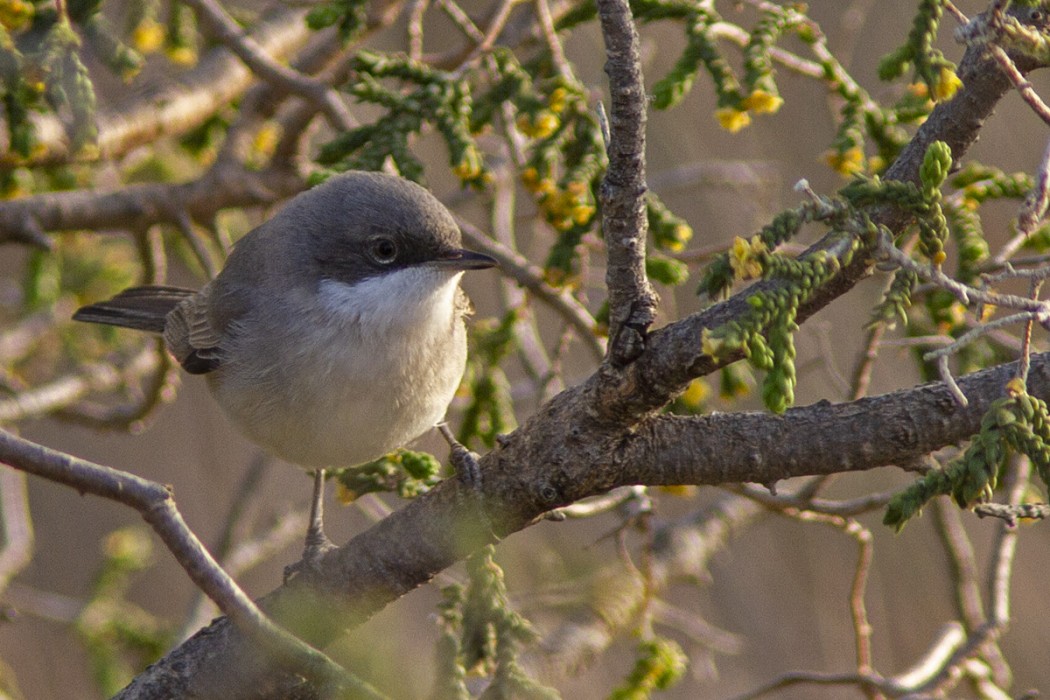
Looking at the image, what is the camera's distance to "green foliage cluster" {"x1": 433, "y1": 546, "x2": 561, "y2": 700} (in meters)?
2.43

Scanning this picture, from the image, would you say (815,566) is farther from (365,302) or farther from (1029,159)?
(365,302)

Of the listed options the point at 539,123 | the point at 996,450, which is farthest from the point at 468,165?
the point at 996,450

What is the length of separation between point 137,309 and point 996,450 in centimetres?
342

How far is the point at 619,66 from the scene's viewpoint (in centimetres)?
193

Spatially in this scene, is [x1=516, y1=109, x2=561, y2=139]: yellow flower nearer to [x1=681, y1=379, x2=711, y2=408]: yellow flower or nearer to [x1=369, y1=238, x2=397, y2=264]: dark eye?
[x1=369, y1=238, x2=397, y2=264]: dark eye

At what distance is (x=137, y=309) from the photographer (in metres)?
4.28

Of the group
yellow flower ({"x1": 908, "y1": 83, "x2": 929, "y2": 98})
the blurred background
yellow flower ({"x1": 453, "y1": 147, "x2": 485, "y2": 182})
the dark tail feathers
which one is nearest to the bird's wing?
the dark tail feathers

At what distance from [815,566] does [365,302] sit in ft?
14.1

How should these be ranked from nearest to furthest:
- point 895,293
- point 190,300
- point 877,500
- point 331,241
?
point 895,293
point 877,500
point 331,241
point 190,300

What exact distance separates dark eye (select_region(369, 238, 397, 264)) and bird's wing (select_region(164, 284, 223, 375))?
0.67 m

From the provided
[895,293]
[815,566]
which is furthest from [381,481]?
[815,566]

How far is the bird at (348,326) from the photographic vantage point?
324 cm

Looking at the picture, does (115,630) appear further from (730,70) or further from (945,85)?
(945,85)

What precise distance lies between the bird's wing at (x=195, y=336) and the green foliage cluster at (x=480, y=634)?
1413 millimetres
